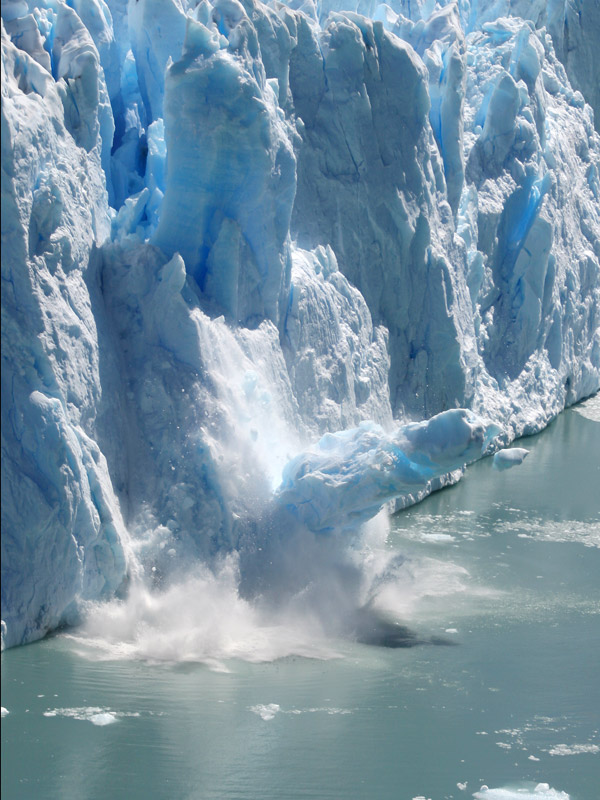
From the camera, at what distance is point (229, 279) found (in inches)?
352

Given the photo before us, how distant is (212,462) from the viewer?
26.8 ft

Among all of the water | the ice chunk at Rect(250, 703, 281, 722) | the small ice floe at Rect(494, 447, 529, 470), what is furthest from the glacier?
the ice chunk at Rect(250, 703, 281, 722)

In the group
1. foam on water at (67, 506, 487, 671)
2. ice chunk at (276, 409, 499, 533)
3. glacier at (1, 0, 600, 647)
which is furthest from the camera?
ice chunk at (276, 409, 499, 533)

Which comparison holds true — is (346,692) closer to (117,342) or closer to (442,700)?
(442,700)

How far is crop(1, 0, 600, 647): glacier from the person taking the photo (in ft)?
23.4

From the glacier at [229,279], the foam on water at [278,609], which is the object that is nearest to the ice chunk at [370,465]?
the glacier at [229,279]

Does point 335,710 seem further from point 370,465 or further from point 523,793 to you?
point 370,465

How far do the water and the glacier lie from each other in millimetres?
685

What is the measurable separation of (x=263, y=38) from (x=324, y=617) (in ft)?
17.7

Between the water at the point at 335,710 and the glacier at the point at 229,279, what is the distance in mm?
685

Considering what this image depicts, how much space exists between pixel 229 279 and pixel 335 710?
3.72 meters

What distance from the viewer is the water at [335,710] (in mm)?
5875

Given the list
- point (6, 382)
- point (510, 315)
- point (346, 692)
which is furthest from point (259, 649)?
point (510, 315)

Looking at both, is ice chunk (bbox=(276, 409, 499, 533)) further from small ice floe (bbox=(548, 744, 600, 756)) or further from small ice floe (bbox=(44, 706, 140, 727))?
small ice floe (bbox=(44, 706, 140, 727))
